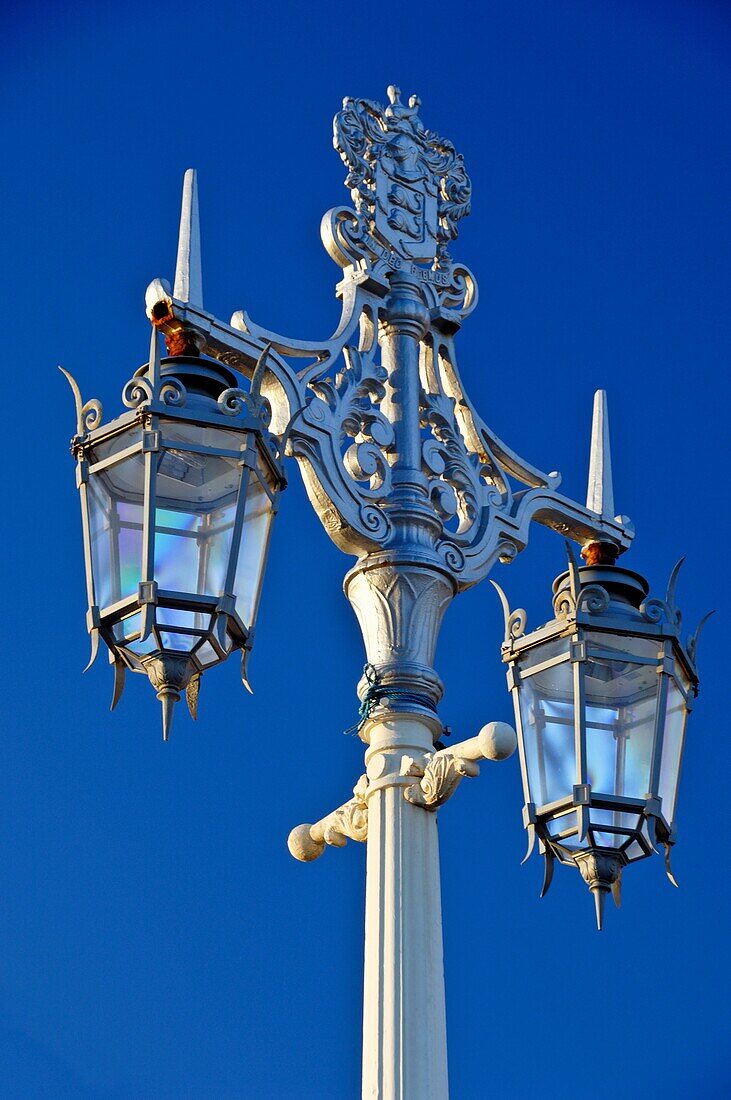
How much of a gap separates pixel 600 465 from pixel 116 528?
3374 millimetres

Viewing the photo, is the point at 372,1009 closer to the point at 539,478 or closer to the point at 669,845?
the point at 669,845

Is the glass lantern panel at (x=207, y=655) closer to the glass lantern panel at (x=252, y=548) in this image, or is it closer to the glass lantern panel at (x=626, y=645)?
the glass lantern panel at (x=252, y=548)

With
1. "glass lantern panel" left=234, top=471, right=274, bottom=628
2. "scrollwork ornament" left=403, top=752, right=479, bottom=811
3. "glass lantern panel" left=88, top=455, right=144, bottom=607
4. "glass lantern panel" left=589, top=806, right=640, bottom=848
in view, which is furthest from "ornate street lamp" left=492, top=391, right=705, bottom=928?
"glass lantern panel" left=88, top=455, right=144, bottom=607

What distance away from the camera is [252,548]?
6.35 metres

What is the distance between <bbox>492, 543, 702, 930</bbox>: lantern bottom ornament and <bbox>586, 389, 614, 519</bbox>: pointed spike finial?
5.66ft

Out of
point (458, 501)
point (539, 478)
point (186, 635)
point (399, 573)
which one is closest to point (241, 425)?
point (186, 635)

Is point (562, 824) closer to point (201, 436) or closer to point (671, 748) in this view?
point (671, 748)

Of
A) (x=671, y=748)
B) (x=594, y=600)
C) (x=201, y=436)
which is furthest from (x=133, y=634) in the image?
(x=671, y=748)

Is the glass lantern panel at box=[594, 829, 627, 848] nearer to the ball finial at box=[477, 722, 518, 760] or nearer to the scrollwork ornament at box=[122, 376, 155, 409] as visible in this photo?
the ball finial at box=[477, 722, 518, 760]

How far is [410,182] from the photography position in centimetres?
870

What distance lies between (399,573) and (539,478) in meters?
1.32

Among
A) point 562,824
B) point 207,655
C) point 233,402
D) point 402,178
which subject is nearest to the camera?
point 207,655

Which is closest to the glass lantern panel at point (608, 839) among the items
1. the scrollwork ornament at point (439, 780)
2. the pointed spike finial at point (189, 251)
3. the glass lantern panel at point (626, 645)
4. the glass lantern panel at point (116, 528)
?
the scrollwork ornament at point (439, 780)

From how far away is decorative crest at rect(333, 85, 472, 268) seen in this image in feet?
27.9
